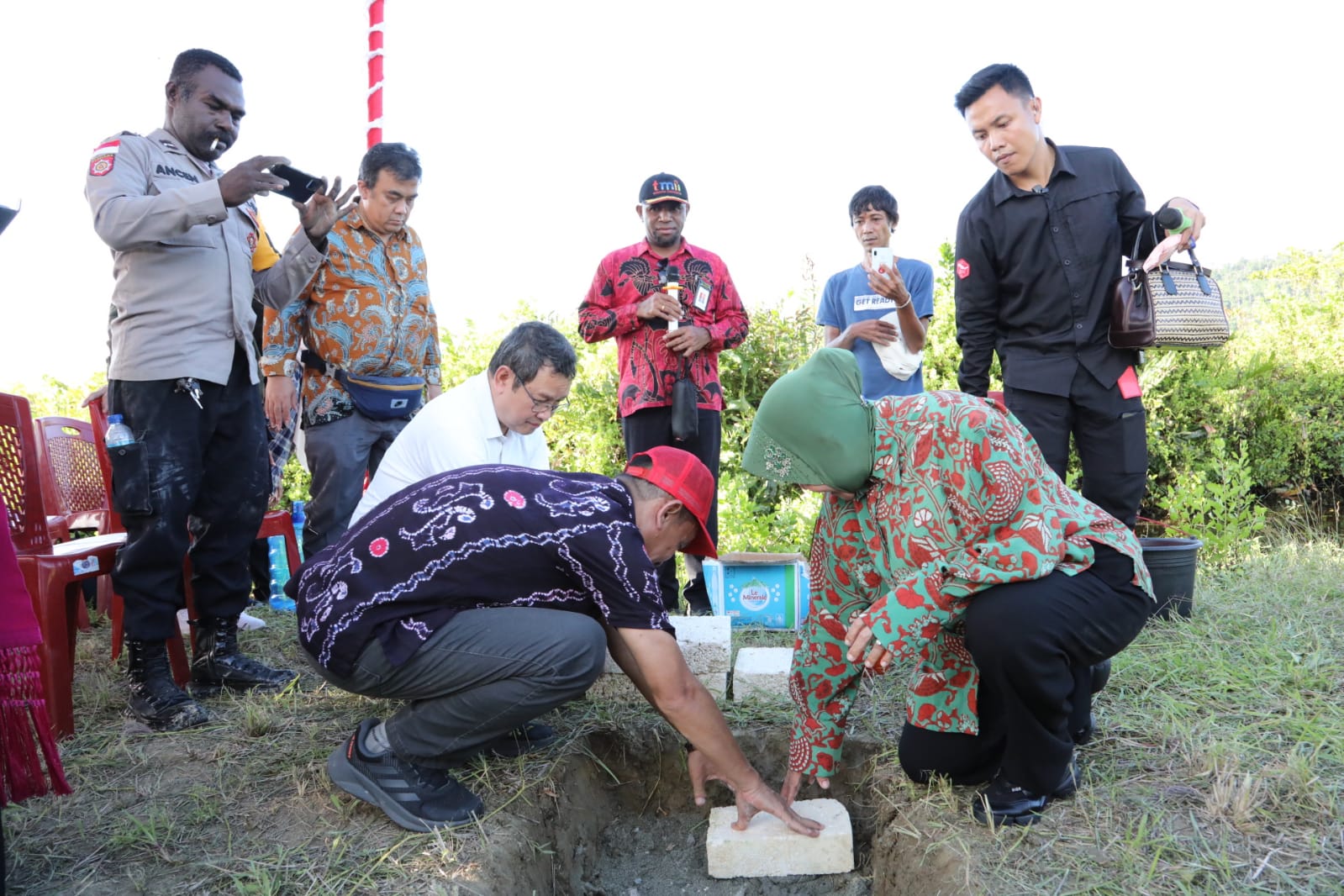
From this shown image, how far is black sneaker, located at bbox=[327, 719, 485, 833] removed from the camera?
2.45 m

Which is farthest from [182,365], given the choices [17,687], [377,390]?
[17,687]

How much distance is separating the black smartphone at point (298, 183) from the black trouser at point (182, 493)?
0.61m

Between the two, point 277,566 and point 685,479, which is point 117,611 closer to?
point 277,566

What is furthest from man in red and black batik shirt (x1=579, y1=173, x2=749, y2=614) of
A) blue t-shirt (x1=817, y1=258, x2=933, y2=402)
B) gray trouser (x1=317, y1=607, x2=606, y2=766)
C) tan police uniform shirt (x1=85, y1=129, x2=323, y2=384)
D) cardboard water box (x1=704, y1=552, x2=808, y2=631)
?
gray trouser (x1=317, y1=607, x2=606, y2=766)

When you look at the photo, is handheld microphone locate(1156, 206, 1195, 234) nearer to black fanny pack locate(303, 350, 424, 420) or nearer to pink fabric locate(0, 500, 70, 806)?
black fanny pack locate(303, 350, 424, 420)

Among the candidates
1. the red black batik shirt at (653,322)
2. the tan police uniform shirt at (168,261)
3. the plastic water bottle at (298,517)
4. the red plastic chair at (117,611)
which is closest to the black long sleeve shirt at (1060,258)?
the red black batik shirt at (653,322)

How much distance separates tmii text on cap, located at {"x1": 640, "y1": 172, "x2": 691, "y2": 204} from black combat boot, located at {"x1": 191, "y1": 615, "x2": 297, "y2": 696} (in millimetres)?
2500

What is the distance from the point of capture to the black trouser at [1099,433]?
11.4 feet

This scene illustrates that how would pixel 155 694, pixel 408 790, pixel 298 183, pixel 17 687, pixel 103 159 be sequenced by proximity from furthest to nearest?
pixel 298 183 < pixel 155 694 < pixel 103 159 < pixel 408 790 < pixel 17 687

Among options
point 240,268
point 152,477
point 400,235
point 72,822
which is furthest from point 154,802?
point 400,235

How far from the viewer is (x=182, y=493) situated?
311 centimetres

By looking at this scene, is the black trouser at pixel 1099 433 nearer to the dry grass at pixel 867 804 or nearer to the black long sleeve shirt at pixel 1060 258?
the black long sleeve shirt at pixel 1060 258

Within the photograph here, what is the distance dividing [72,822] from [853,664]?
212cm

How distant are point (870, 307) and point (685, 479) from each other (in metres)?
2.34
